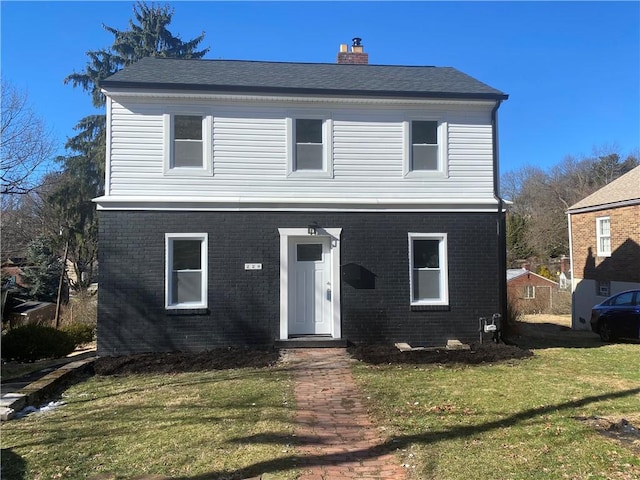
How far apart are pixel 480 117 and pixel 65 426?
973cm

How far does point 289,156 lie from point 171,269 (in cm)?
343

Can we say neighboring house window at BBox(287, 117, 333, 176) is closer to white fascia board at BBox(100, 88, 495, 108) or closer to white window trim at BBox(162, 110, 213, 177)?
white fascia board at BBox(100, 88, 495, 108)

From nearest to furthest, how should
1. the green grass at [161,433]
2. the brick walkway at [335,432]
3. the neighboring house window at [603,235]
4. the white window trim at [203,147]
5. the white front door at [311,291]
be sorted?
the brick walkway at [335,432] < the green grass at [161,433] < the white window trim at [203,147] < the white front door at [311,291] < the neighboring house window at [603,235]

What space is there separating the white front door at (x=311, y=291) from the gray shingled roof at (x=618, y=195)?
14.6m

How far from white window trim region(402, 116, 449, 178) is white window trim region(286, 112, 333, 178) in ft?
5.39

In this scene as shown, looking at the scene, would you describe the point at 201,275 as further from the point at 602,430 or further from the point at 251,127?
the point at 602,430

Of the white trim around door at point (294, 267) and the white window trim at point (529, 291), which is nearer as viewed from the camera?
the white trim around door at point (294, 267)

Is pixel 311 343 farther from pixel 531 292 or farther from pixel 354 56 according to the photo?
pixel 531 292

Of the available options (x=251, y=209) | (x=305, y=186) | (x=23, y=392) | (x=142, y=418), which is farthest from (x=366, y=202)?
(x=23, y=392)

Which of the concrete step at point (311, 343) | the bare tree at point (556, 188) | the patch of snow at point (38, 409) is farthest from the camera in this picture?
the bare tree at point (556, 188)

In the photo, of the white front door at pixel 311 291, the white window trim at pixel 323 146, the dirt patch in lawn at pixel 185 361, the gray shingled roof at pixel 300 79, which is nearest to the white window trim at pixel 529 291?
the gray shingled roof at pixel 300 79

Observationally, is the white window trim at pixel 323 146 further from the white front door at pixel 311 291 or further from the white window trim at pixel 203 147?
the white window trim at pixel 203 147

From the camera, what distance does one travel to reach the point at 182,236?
33.0ft

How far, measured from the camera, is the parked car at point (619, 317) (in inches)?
556
